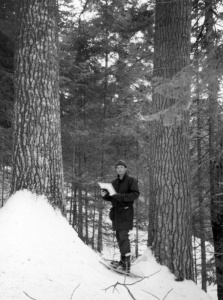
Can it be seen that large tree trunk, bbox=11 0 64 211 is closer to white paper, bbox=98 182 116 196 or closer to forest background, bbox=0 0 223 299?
white paper, bbox=98 182 116 196

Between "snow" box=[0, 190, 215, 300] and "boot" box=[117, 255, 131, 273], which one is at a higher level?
"snow" box=[0, 190, 215, 300]

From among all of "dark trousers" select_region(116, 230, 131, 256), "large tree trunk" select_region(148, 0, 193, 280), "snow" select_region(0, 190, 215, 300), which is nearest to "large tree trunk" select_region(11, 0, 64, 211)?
"snow" select_region(0, 190, 215, 300)

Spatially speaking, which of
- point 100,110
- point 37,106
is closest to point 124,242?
point 37,106

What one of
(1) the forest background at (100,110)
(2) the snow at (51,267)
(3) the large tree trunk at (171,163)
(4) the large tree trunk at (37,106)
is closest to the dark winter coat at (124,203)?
(3) the large tree trunk at (171,163)

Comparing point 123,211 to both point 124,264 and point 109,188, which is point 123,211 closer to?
point 109,188

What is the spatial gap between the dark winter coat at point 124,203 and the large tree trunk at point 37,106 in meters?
1.16

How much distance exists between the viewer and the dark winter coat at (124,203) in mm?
5297

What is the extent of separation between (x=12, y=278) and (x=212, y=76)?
3.27 metres

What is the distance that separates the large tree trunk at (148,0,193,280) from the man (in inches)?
19.0

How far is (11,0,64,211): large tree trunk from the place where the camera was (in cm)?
469

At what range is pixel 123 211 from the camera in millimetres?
5398

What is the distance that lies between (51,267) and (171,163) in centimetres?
286

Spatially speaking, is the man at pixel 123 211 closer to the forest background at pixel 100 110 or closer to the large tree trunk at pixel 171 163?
the large tree trunk at pixel 171 163

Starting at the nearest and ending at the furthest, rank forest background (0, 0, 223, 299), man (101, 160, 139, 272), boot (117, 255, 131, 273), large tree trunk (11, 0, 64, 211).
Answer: large tree trunk (11, 0, 64, 211) < boot (117, 255, 131, 273) < man (101, 160, 139, 272) < forest background (0, 0, 223, 299)
